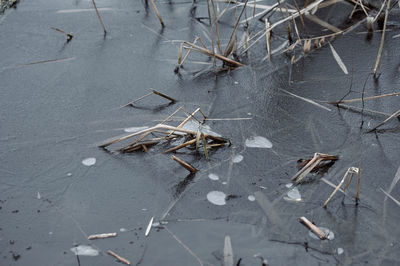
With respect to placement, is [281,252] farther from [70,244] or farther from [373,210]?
[70,244]

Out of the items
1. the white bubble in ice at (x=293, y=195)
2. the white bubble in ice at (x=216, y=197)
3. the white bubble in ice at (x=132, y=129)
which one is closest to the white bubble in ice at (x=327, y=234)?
the white bubble in ice at (x=293, y=195)

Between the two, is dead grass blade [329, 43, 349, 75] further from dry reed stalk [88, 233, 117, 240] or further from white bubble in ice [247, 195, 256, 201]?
Answer: dry reed stalk [88, 233, 117, 240]

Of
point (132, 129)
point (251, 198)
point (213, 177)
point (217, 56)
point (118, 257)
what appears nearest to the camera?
point (118, 257)

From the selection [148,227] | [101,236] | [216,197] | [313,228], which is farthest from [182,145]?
[313,228]

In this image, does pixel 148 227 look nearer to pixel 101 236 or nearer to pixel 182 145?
pixel 101 236

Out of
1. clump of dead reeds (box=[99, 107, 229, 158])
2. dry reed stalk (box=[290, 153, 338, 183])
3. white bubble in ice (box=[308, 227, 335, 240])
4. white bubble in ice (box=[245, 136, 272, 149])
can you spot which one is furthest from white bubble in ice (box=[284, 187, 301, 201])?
clump of dead reeds (box=[99, 107, 229, 158])
